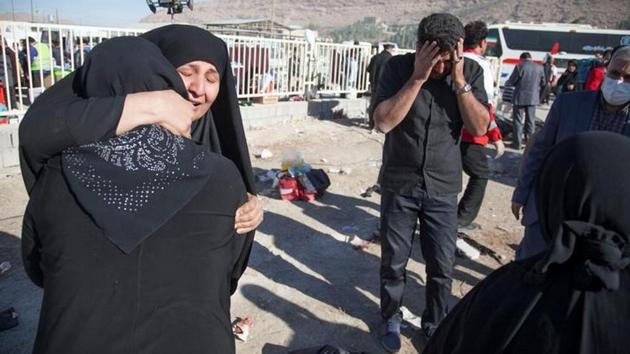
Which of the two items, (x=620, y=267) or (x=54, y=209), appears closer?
(x=620, y=267)

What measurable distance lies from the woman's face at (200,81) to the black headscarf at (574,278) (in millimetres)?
1215

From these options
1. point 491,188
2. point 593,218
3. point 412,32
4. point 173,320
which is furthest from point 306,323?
point 412,32

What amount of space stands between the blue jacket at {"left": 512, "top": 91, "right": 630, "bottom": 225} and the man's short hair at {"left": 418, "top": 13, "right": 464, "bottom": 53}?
2.21 feet

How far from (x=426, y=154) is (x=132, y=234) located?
1.99 meters

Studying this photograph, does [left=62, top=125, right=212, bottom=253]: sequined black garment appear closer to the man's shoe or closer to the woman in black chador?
the woman in black chador

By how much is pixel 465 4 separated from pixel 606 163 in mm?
85867

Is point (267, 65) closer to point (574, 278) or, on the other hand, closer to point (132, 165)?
point (132, 165)

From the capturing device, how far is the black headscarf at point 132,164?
43.3 inches

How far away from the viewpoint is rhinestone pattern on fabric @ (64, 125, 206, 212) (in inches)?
43.9

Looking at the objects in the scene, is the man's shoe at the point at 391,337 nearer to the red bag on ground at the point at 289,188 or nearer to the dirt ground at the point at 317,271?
the dirt ground at the point at 317,271

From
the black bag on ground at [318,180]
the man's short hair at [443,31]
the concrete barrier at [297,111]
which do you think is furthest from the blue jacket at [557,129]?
the concrete barrier at [297,111]

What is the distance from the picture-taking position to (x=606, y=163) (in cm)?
112

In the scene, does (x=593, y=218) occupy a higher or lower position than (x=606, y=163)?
lower

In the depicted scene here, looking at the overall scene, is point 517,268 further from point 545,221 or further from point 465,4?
point 465,4
